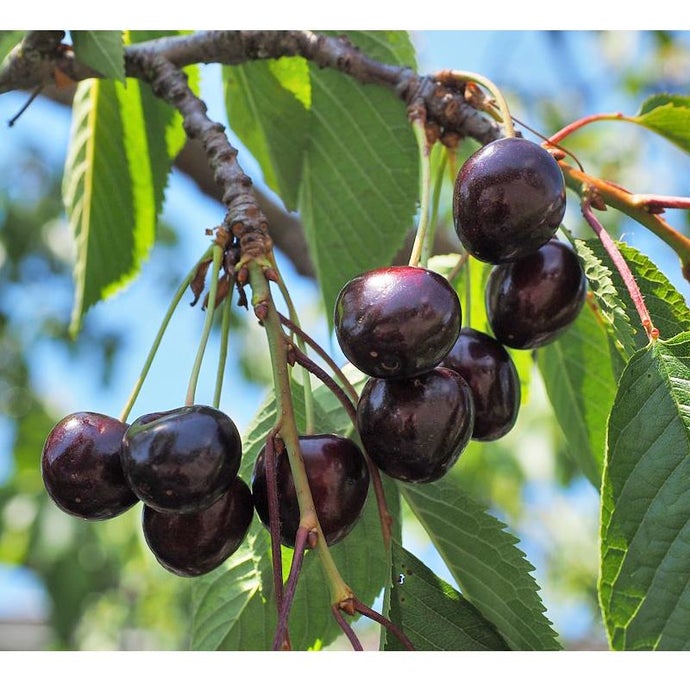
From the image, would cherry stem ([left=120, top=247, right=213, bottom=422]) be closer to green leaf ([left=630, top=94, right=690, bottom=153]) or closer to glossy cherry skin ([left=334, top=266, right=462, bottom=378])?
glossy cherry skin ([left=334, top=266, right=462, bottom=378])

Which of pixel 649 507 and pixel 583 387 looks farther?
pixel 583 387

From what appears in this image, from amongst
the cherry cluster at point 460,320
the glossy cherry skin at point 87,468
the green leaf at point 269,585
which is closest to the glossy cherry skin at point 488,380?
the cherry cluster at point 460,320

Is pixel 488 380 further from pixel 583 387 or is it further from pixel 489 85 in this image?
pixel 583 387

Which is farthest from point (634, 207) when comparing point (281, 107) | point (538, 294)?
point (281, 107)

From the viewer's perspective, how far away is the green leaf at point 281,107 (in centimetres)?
186

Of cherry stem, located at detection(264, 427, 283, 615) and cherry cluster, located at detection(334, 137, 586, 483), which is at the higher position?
cherry cluster, located at detection(334, 137, 586, 483)

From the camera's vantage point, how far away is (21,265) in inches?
217

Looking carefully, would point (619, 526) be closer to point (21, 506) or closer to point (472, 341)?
point (472, 341)

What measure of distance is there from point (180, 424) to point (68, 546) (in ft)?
13.2

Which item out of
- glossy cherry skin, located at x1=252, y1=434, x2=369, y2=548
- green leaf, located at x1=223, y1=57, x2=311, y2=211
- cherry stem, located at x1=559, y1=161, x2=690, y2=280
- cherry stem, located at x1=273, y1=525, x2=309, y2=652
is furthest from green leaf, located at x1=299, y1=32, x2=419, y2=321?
cherry stem, located at x1=273, y1=525, x2=309, y2=652

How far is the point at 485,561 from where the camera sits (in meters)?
1.34

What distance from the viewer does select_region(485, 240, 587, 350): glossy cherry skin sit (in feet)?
4.46

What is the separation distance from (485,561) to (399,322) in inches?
18.7

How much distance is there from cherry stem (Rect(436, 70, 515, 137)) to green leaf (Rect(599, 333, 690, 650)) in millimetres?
399
